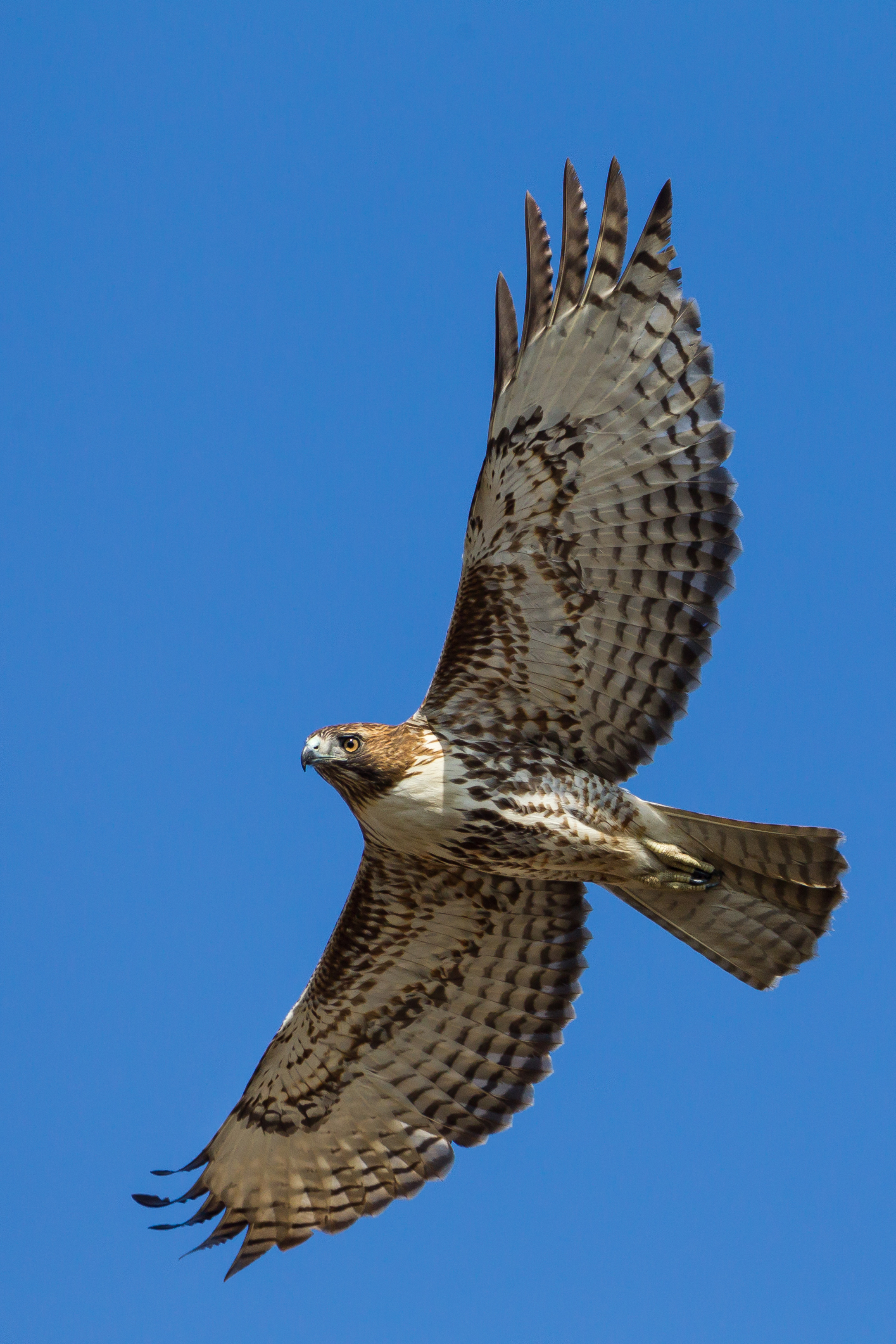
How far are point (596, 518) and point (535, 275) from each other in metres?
1.26

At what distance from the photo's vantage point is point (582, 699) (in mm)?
8266

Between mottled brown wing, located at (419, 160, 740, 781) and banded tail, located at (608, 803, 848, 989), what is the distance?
624mm

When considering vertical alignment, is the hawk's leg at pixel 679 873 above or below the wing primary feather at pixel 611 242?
below

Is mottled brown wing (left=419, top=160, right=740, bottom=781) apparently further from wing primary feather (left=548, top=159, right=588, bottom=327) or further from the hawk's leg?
the hawk's leg

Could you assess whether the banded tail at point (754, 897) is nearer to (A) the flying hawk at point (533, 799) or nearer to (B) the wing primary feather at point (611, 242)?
(A) the flying hawk at point (533, 799)

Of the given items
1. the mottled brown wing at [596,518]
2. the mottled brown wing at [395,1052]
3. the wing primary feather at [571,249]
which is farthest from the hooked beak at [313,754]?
the wing primary feather at [571,249]

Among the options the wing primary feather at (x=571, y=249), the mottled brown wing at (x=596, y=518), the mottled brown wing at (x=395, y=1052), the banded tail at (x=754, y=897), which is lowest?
the mottled brown wing at (x=395, y=1052)

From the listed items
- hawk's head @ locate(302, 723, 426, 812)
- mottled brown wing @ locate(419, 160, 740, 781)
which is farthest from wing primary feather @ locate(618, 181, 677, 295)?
hawk's head @ locate(302, 723, 426, 812)

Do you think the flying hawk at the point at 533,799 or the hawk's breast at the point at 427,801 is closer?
the flying hawk at the point at 533,799

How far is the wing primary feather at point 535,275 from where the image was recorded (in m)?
7.45

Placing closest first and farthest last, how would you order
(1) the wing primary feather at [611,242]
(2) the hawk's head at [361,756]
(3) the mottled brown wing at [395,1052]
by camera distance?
(1) the wing primary feather at [611,242], (2) the hawk's head at [361,756], (3) the mottled brown wing at [395,1052]

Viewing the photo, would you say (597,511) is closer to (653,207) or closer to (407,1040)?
(653,207)

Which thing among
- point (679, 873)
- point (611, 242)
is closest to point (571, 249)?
point (611, 242)

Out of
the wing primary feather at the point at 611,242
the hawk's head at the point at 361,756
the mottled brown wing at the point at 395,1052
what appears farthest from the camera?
the mottled brown wing at the point at 395,1052
